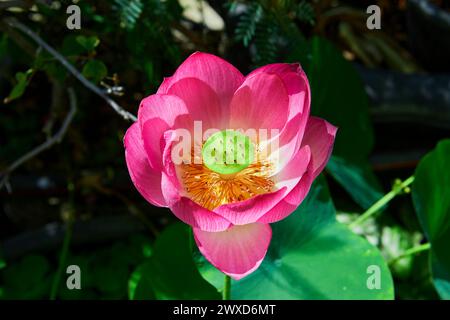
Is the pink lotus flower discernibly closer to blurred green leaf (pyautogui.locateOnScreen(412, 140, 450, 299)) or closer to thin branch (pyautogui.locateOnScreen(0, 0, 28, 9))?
blurred green leaf (pyautogui.locateOnScreen(412, 140, 450, 299))

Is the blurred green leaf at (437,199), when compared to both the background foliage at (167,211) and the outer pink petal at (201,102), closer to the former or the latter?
the background foliage at (167,211)

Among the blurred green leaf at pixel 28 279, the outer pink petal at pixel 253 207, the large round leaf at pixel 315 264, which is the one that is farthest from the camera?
the blurred green leaf at pixel 28 279

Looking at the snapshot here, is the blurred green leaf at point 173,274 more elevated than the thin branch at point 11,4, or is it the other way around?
the thin branch at point 11,4

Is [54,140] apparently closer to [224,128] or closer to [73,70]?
[73,70]

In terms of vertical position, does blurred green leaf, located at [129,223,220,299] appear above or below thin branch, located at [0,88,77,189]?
below

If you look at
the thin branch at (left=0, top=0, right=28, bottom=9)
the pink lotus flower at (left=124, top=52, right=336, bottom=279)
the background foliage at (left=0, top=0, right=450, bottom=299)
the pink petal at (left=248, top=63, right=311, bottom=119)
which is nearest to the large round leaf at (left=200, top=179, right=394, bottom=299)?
the background foliage at (left=0, top=0, right=450, bottom=299)

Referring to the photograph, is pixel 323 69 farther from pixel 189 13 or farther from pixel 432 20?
pixel 189 13

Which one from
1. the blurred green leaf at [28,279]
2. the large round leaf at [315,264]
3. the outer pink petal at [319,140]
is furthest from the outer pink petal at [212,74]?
the blurred green leaf at [28,279]

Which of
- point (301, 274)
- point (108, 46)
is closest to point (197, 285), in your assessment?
point (301, 274)
